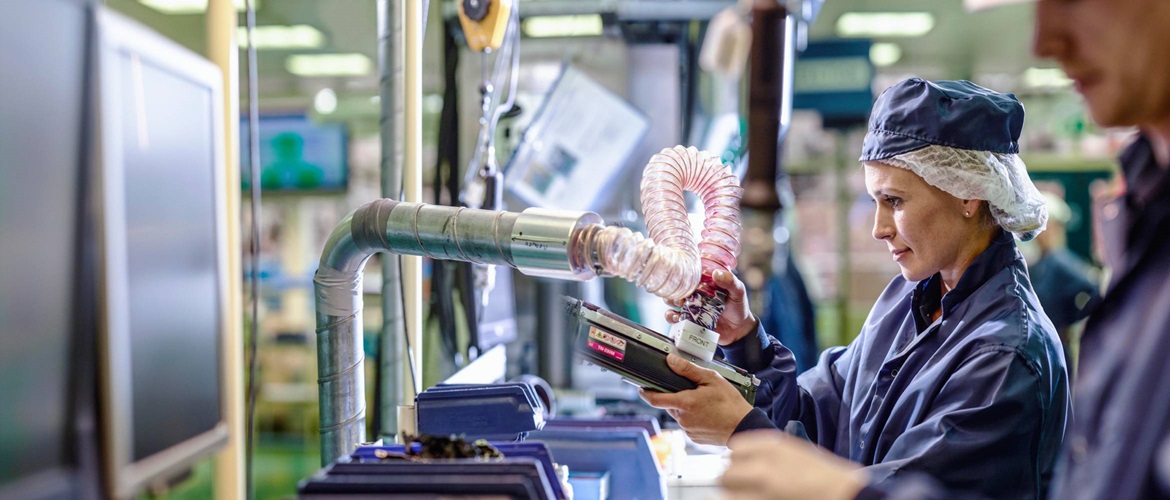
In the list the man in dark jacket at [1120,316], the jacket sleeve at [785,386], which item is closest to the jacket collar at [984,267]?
the jacket sleeve at [785,386]

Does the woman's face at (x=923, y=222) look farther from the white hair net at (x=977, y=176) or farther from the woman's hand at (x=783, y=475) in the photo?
the woman's hand at (x=783, y=475)

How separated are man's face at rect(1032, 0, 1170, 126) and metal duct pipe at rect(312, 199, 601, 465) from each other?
58 cm

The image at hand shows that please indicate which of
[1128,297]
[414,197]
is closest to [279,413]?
[414,197]

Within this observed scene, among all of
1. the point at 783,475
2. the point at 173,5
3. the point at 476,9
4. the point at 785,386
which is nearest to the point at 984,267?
the point at 785,386

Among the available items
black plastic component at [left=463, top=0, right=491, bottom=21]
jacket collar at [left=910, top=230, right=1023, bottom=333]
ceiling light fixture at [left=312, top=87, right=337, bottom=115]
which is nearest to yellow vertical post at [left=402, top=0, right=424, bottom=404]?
black plastic component at [left=463, top=0, right=491, bottom=21]

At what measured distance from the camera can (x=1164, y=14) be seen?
33.5 inches

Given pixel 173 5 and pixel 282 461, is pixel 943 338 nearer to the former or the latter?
pixel 173 5

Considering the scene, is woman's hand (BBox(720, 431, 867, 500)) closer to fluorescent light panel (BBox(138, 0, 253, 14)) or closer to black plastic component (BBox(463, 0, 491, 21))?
black plastic component (BBox(463, 0, 491, 21))

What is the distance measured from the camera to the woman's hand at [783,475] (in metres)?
0.90

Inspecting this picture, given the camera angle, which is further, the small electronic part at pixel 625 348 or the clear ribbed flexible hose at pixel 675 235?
the small electronic part at pixel 625 348

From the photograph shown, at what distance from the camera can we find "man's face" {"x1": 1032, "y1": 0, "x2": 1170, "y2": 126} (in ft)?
2.81

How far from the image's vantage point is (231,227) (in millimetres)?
1428

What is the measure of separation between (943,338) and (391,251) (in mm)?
998

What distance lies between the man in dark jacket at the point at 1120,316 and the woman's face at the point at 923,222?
0.63 meters
